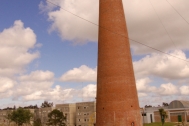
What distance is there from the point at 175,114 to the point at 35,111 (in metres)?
46.9

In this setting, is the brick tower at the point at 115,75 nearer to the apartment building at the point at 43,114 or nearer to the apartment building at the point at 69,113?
the apartment building at the point at 69,113

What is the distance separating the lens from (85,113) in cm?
6538

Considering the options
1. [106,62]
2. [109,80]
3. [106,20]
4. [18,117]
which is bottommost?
[18,117]

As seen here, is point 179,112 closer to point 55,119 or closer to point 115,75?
point 55,119

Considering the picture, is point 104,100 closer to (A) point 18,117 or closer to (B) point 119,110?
(B) point 119,110

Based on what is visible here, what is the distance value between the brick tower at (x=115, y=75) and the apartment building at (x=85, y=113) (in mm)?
43704

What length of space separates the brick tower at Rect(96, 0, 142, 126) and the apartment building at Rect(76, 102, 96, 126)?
1721 inches

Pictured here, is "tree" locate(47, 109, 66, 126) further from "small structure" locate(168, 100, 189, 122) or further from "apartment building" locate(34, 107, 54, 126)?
"small structure" locate(168, 100, 189, 122)

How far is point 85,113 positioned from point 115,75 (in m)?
47.3

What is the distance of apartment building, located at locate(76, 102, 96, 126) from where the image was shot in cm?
6331

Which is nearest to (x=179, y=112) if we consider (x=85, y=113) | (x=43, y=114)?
(x=85, y=113)

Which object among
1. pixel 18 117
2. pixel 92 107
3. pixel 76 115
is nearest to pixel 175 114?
pixel 92 107

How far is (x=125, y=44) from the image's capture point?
Answer: 2116cm

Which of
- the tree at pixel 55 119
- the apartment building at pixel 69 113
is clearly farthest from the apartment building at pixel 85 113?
the tree at pixel 55 119
